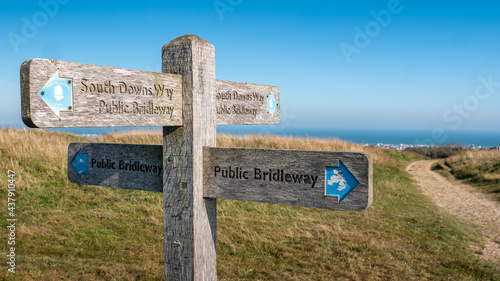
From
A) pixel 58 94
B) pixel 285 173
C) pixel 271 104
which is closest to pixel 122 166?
pixel 58 94

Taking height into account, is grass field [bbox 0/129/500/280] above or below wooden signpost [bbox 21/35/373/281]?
below

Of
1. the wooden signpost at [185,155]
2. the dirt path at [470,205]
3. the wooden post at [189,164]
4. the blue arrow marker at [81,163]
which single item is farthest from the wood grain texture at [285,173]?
the dirt path at [470,205]

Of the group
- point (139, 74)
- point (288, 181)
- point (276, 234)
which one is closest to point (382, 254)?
point (276, 234)

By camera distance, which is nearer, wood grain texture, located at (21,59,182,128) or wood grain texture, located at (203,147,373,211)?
wood grain texture, located at (21,59,182,128)

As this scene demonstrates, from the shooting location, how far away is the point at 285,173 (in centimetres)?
210

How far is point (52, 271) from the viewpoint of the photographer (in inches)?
160

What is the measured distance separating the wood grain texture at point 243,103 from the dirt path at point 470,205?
5359mm

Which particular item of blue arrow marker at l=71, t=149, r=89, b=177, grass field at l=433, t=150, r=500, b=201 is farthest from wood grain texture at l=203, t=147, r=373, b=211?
grass field at l=433, t=150, r=500, b=201

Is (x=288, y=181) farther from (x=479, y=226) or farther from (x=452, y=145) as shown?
(x=452, y=145)

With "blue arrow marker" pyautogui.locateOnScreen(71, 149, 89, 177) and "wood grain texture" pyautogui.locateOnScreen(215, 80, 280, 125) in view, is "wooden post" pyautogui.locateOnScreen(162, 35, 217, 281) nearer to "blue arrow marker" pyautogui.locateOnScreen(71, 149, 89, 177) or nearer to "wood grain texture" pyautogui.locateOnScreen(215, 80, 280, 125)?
"wood grain texture" pyautogui.locateOnScreen(215, 80, 280, 125)

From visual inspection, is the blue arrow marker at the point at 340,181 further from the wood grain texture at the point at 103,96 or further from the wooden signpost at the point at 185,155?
the wood grain texture at the point at 103,96

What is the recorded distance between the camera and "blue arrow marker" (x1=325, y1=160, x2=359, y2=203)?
6.28 ft

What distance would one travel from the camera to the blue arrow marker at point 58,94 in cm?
171

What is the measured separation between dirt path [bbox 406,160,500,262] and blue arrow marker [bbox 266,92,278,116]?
5221 mm
